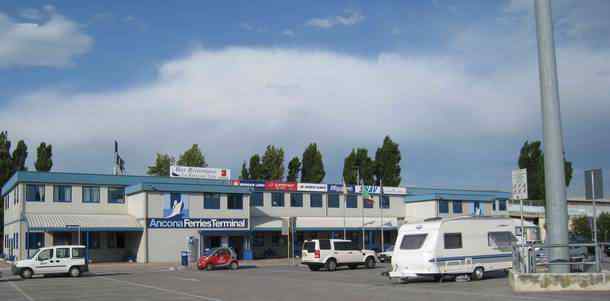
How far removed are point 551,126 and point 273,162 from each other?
67.4 meters

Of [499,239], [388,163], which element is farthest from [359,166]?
[499,239]

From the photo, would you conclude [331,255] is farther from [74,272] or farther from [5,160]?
[5,160]

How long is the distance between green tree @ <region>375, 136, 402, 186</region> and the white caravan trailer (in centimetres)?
5633

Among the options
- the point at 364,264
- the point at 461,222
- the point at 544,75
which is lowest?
the point at 364,264

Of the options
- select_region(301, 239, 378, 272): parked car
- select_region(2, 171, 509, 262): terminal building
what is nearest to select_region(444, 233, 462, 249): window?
select_region(301, 239, 378, 272): parked car

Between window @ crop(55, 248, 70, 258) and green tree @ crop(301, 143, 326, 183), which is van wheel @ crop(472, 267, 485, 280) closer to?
window @ crop(55, 248, 70, 258)

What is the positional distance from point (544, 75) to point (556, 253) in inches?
210

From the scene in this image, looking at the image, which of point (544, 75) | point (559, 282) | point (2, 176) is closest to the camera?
point (559, 282)

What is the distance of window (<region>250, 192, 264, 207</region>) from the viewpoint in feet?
195

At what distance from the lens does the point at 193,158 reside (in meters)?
89.8

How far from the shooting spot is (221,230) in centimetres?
5416

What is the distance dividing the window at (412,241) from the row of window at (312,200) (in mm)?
33437

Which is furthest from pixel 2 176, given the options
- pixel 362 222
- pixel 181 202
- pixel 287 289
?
A: pixel 287 289

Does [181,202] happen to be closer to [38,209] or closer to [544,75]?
[38,209]
